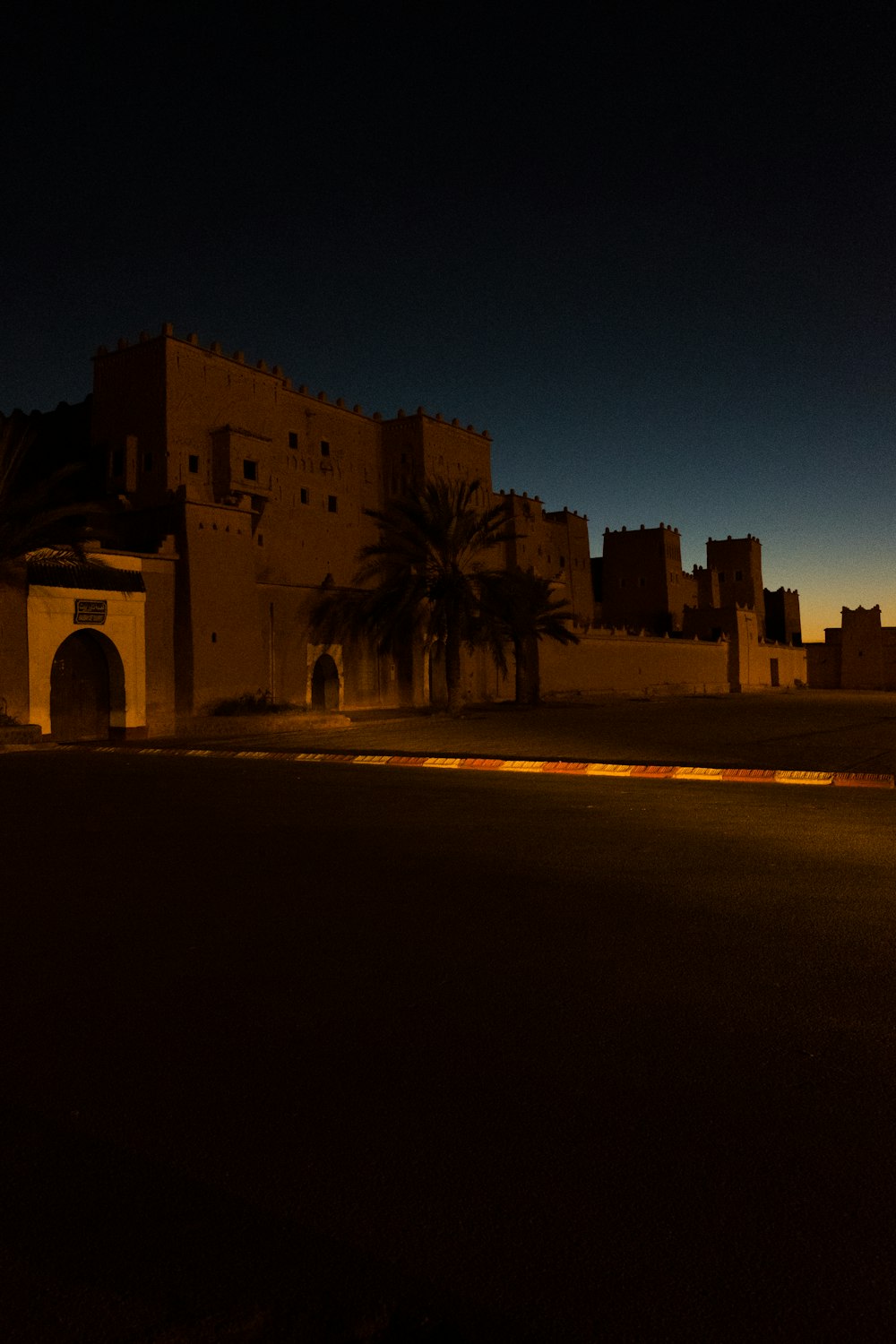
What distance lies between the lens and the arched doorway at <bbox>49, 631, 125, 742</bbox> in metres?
21.8

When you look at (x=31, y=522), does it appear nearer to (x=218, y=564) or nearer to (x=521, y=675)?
(x=218, y=564)

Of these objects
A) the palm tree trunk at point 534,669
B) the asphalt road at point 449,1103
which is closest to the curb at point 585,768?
the asphalt road at point 449,1103

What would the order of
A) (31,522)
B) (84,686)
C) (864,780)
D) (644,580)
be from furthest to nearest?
(644,580)
(84,686)
(31,522)
(864,780)

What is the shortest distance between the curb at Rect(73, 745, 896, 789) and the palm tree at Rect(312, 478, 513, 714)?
9.95 m

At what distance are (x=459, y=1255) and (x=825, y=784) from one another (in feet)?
32.9

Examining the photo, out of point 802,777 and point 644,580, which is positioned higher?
point 644,580

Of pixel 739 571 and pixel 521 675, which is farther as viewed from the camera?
pixel 739 571

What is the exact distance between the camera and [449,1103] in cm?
296

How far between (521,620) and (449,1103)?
25638 millimetres

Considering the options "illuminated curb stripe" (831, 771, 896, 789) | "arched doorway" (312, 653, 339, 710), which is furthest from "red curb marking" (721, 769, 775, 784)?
"arched doorway" (312, 653, 339, 710)

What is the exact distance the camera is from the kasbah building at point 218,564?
2186cm

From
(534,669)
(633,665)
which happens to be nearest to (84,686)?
(534,669)

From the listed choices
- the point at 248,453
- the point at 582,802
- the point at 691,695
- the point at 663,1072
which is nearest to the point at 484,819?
the point at 582,802

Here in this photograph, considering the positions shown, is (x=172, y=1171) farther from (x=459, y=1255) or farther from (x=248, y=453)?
(x=248, y=453)
